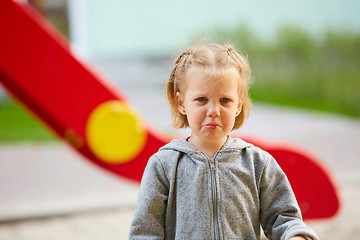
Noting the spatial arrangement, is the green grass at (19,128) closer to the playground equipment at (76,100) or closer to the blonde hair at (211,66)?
the playground equipment at (76,100)

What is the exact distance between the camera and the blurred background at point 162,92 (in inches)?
131

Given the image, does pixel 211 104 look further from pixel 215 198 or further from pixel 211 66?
pixel 215 198

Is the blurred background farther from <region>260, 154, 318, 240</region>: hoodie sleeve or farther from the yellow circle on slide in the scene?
the yellow circle on slide

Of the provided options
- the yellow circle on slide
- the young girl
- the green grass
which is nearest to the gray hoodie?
the young girl

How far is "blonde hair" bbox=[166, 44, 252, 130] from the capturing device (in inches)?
48.8

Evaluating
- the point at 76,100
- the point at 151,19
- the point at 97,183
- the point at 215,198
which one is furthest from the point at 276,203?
the point at 151,19

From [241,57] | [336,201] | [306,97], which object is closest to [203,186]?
[241,57]

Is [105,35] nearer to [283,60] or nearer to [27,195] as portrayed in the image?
[283,60]

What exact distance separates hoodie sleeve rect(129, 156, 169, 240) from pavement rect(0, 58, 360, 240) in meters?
0.27

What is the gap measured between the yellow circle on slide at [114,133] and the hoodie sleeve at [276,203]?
88 centimetres

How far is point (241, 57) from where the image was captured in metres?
1.29

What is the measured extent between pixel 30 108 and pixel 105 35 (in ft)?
36.1

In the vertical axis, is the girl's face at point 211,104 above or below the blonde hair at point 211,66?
below

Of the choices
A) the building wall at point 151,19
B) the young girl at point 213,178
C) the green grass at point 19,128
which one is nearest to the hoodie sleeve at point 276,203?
the young girl at point 213,178
